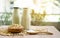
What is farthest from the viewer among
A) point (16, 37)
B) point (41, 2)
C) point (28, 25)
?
point (41, 2)

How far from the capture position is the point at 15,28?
1.83 metres

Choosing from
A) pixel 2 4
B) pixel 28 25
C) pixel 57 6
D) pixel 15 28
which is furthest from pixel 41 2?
pixel 15 28

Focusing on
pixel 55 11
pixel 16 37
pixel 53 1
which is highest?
pixel 53 1

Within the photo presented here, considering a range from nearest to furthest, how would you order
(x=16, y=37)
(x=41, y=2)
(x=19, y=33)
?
(x=16, y=37)
(x=19, y=33)
(x=41, y=2)

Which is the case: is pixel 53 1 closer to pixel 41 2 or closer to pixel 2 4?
pixel 41 2

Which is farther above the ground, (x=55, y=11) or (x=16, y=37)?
(x=55, y=11)

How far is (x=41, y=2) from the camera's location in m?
3.47

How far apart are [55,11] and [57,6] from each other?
118 mm

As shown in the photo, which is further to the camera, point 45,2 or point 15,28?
point 45,2

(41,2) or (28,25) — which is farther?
(41,2)

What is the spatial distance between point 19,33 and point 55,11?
190cm

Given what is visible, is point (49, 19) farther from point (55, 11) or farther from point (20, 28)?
point (20, 28)

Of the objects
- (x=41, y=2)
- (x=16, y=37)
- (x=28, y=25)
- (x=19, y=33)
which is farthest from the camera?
(x=41, y=2)

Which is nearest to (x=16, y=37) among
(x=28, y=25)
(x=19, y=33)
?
(x=19, y=33)
